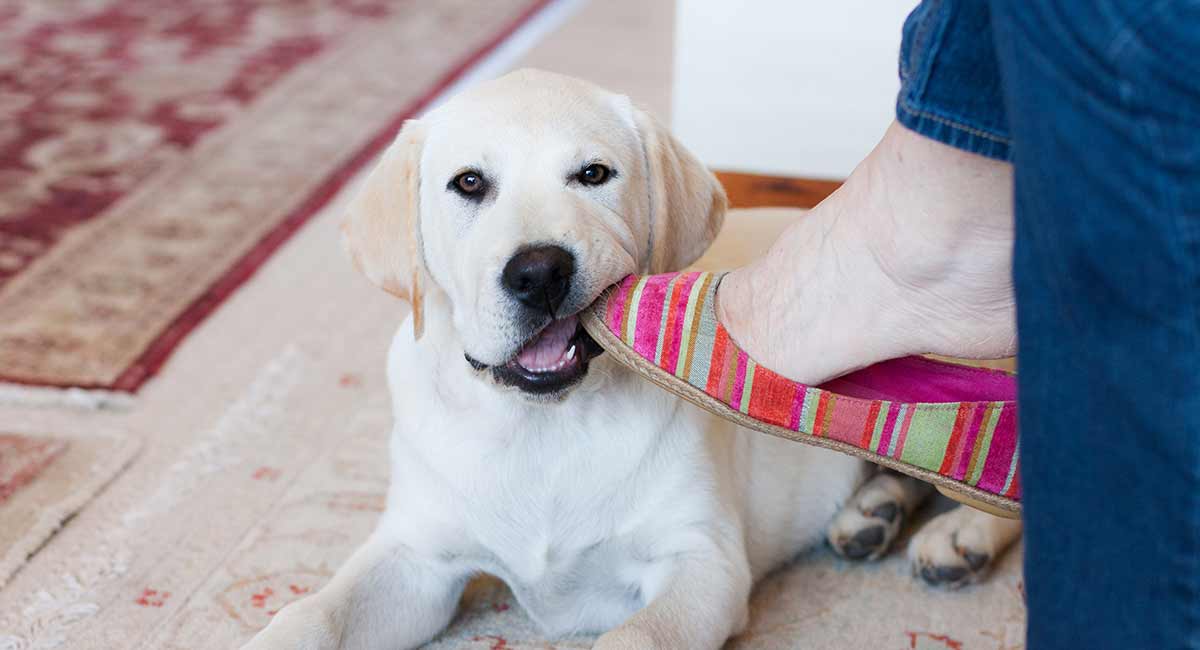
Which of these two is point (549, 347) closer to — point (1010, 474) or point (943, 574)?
point (1010, 474)

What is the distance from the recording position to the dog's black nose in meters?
1.34

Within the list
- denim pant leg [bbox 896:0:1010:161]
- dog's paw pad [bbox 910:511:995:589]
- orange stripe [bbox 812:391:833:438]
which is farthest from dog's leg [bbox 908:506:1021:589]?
denim pant leg [bbox 896:0:1010:161]

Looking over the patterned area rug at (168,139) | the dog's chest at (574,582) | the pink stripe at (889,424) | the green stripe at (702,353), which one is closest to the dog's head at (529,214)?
the green stripe at (702,353)

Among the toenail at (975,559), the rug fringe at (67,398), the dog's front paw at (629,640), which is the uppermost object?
the dog's front paw at (629,640)

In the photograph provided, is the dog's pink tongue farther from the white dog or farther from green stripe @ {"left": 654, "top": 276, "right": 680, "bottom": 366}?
green stripe @ {"left": 654, "top": 276, "right": 680, "bottom": 366}

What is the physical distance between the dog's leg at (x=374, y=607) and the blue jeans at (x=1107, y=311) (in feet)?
2.76

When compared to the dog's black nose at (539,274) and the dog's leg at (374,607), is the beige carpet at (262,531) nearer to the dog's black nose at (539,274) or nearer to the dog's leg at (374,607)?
the dog's leg at (374,607)

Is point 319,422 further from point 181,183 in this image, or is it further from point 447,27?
point 447,27

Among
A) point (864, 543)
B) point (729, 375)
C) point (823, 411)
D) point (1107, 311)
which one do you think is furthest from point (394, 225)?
point (1107, 311)

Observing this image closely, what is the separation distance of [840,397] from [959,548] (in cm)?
50

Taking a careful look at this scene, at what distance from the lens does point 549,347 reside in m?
1.46

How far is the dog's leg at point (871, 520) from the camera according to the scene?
1779 millimetres

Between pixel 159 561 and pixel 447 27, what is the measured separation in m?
3.46

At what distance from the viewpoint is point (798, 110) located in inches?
96.2
